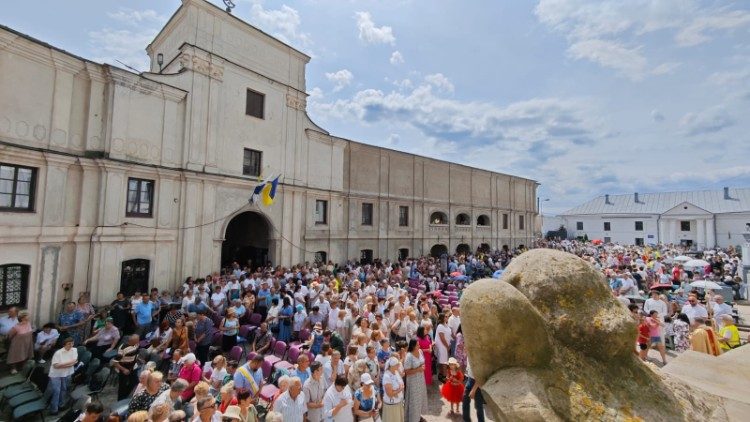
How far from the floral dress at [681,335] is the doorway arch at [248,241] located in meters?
16.8

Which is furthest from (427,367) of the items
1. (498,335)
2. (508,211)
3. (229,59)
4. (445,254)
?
(508,211)

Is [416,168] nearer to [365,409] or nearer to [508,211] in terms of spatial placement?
[508,211]

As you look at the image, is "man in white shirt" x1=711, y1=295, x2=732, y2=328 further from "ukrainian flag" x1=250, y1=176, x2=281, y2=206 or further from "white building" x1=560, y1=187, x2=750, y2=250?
"white building" x1=560, y1=187, x2=750, y2=250

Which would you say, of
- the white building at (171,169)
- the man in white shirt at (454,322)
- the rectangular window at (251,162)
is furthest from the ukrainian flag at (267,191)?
the man in white shirt at (454,322)

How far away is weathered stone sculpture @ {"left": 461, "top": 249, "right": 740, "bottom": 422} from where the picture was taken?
2867mm

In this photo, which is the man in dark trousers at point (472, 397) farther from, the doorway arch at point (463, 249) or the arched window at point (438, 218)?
the doorway arch at point (463, 249)

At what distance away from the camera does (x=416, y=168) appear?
2750cm

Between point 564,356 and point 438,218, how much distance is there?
27.2 metres

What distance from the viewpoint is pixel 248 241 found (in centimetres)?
2030

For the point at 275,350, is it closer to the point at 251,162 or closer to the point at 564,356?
the point at 564,356

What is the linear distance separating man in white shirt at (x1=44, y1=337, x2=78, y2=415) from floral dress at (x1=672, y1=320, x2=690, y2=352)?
15.6 m

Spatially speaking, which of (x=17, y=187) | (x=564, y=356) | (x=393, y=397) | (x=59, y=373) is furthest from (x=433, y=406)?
(x=17, y=187)

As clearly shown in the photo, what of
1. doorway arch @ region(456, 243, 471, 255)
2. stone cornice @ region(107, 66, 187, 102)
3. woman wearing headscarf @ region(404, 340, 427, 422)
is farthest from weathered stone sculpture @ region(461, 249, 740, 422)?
doorway arch @ region(456, 243, 471, 255)

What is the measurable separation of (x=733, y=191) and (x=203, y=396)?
78097mm
